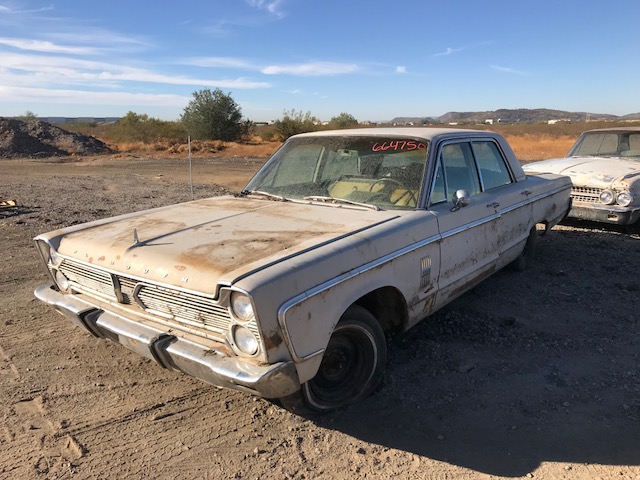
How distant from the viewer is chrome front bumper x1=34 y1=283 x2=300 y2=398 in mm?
2465

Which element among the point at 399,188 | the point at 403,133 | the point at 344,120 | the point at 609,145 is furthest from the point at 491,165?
the point at 344,120

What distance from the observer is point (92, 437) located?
2.85 metres

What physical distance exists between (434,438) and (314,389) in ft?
2.42

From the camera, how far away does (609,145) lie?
27.7 ft

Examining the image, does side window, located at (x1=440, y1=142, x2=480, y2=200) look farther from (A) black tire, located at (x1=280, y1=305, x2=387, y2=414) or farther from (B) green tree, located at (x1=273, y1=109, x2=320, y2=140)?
(B) green tree, located at (x1=273, y1=109, x2=320, y2=140)

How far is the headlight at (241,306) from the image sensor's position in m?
2.44

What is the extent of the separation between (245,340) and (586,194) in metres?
6.48

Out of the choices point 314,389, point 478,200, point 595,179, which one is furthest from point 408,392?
point 595,179

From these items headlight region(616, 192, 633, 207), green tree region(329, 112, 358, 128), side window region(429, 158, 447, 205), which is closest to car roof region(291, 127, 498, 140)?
side window region(429, 158, 447, 205)

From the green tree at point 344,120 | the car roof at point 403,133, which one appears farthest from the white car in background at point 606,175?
the green tree at point 344,120

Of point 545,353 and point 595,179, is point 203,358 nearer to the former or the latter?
point 545,353

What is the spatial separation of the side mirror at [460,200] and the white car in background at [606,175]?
4.20 m

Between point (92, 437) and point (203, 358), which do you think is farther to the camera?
point (92, 437)

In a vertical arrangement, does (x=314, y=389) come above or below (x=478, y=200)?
below
